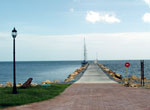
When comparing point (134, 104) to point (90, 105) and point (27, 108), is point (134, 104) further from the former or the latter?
point (27, 108)

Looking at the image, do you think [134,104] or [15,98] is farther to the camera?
[15,98]

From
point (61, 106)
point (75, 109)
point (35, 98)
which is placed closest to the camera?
point (75, 109)

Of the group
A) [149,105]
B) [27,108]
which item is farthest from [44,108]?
[149,105]

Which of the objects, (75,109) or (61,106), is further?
(61,106)

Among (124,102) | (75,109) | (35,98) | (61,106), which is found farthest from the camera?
(35,98)

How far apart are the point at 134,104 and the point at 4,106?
20.2 feet

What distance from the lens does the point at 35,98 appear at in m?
13.3

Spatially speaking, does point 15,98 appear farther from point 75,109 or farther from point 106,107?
point 106,107

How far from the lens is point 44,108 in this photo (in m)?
11.0

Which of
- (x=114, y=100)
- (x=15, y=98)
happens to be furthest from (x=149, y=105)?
(x=15, y=98)

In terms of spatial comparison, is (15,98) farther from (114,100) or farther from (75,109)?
(114,100)

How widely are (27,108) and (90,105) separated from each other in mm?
2928

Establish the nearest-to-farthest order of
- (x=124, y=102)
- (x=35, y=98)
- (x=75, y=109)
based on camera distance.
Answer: (x=75, y=109) → (x=124, y=102) → (x=35, y=98)

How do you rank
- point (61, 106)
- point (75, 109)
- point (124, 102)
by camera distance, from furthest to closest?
point (124, 102) < point (61, 106) < point (75, 109)
